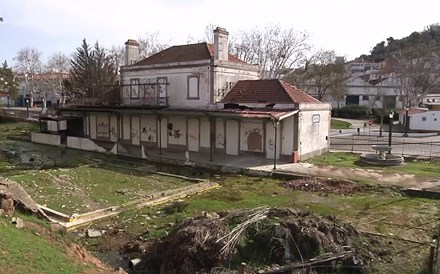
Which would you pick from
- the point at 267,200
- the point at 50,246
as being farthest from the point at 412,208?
the point at 50,246

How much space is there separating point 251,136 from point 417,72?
37.2 meters

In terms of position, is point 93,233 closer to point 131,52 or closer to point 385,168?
point 385,168

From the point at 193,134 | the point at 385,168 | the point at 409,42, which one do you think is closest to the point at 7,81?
the point at 193,134

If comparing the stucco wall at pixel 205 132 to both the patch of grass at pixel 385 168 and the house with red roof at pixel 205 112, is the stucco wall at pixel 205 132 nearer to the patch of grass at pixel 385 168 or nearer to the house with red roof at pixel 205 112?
the house with red roof at pixel 205 112

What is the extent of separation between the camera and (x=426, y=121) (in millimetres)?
41812

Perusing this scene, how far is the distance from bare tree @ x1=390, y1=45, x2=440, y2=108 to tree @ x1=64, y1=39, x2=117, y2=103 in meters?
37.6

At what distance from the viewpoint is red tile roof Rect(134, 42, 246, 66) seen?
2736 centimetres

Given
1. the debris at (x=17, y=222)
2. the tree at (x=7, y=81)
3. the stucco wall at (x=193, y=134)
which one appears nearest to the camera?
the debris at (x=17, y=222)

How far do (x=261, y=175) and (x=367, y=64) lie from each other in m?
101

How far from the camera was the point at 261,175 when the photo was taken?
20.7 m

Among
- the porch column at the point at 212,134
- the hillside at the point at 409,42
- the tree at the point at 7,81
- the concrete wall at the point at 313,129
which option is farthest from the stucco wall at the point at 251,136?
the tree at the point at 7,81

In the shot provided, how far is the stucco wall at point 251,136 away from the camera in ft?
79.0

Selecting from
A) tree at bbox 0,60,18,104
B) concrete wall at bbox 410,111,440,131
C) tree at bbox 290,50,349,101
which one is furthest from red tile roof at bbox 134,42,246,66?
tree at bbox 0,60,18,104

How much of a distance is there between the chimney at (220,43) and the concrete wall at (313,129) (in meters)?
6.68
